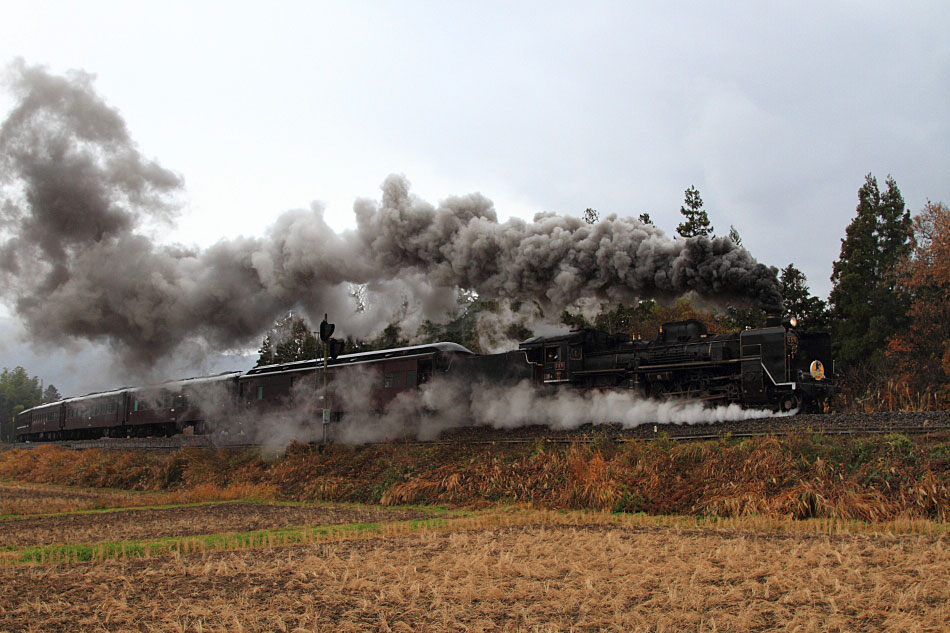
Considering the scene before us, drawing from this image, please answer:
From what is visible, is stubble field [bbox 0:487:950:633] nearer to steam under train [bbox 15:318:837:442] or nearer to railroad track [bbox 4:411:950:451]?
railroad track [bbox 4:411:950:451]

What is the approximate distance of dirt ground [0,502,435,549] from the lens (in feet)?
45.3

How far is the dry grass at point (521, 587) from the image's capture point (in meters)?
6.62

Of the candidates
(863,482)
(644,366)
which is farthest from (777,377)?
(863,482)

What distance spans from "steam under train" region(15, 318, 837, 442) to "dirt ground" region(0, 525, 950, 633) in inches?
464

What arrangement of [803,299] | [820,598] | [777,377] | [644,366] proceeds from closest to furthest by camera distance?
[820,598]
[777,377]
[644,366]
[803,299]

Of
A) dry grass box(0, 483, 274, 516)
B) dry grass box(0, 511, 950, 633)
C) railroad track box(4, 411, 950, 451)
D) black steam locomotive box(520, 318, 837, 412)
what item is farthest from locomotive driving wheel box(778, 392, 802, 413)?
dry grass box(0, 483, 274, 516)

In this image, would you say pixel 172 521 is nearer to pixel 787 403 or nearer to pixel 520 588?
pixel 520 588

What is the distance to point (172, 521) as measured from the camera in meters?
15.9

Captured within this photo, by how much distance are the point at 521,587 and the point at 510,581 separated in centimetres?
36

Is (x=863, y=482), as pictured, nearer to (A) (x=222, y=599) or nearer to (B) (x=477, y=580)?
(B) (x=477, y=580)

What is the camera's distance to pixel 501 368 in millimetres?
28156

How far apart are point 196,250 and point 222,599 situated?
23807 millimetres

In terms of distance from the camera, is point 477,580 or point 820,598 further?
point 477,580

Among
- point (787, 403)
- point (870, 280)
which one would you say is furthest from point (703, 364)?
point (870, 280)
